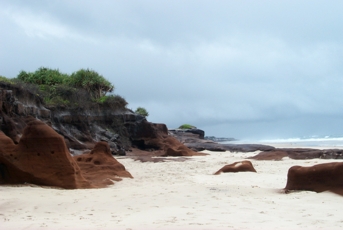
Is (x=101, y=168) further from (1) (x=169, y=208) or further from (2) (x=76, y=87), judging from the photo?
(2) (x=76, y=87)

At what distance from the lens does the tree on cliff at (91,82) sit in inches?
1667

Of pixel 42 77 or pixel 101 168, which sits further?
pixel 42 77

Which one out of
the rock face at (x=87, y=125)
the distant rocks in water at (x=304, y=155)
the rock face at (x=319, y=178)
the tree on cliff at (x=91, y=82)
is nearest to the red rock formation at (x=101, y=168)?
the rock face at (x=87, y=125)

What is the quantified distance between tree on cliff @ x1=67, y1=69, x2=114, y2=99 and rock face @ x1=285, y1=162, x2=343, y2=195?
33.7 m

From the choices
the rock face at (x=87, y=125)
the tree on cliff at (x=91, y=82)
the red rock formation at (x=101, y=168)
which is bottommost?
the red rock formation at (x=101, y=168)

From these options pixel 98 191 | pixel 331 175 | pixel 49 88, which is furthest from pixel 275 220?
pixel 49 88

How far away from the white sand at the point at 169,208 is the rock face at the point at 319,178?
1.12 ft

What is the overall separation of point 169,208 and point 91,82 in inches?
1386

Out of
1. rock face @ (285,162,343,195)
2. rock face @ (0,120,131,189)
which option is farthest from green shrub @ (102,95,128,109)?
rock face @ (285,162,343,195)

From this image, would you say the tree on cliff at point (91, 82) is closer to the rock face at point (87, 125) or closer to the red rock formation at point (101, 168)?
the rock face at point (87, 125)

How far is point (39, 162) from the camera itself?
12.1 metres

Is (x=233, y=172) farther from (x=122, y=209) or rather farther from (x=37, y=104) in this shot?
(x=37, y=104)

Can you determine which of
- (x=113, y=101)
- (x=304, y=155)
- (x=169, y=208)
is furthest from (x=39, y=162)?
(x=113, y=101)

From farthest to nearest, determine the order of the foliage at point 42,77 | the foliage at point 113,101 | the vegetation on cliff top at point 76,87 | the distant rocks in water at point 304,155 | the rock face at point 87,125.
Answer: the foliage at point 42,77 → the foliage at point 113,101 → the vegetation on cliff top at point 76,87 → the distant rocks in water at point 304,155 → the rock face at point 87,125
